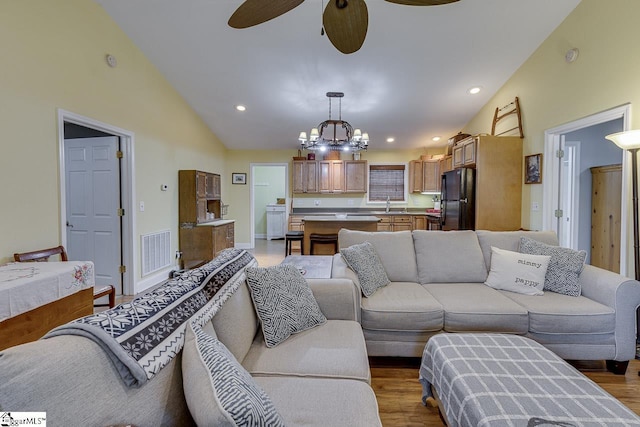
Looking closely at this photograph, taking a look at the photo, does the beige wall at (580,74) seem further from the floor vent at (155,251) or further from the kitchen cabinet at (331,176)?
the floor vent at (155,251)

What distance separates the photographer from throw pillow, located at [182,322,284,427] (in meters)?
0.70

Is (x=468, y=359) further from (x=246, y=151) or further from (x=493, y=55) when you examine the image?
(x=246, y=151)

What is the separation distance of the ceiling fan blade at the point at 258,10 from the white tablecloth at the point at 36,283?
6.93 feet

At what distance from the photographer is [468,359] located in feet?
4.79

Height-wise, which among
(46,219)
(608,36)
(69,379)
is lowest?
(69,379)

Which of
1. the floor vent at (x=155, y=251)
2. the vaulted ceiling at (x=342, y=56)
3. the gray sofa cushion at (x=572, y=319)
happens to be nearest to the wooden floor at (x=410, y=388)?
the gray sofa cushion at (x=572, y=319)

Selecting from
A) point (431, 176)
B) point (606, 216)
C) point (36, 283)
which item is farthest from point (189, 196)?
point (606, 216)

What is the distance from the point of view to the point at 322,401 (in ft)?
3.69

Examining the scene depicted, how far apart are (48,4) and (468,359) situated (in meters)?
4.20

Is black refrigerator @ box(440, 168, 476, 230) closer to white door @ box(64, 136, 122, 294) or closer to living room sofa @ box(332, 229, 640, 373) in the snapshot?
living room sofa @ box(332, 229, 640, 373)

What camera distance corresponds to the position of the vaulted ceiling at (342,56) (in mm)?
3164

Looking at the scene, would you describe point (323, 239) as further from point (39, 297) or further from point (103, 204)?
point (39, 297)

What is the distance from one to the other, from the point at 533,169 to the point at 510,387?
3537 millimetres

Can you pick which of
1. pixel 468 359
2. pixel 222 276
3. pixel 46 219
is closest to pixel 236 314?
pixel 222 276
